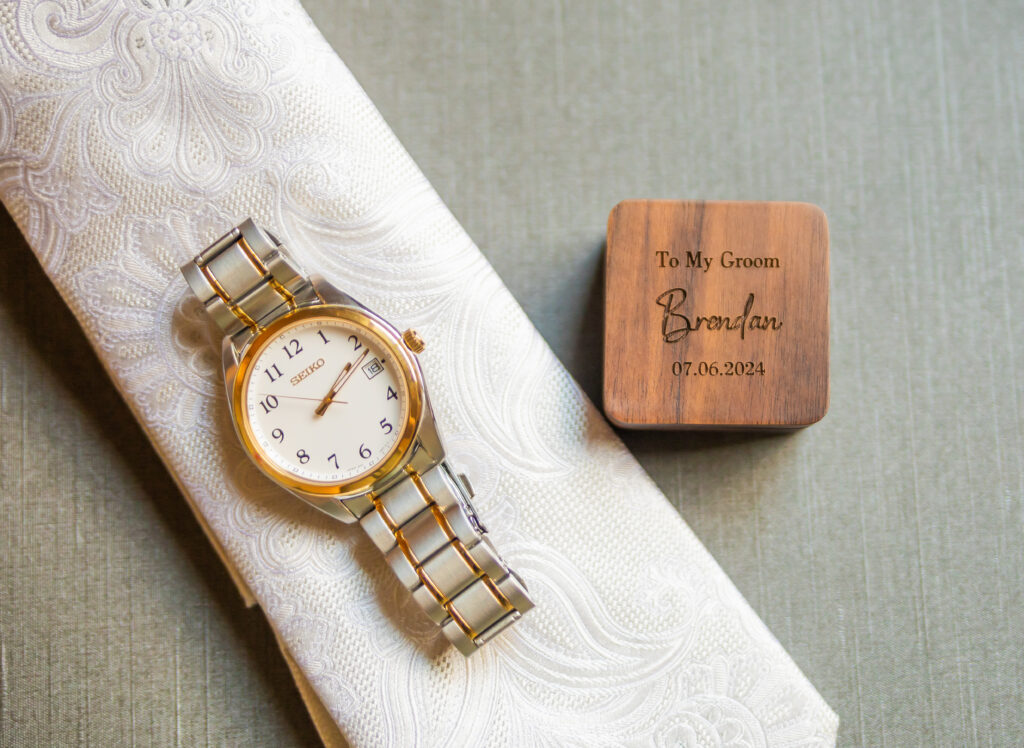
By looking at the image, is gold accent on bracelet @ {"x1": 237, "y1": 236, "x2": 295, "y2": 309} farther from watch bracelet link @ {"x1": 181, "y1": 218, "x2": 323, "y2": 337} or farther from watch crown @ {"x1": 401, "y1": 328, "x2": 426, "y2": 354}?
watch crown @ {"x1": 401, "y1": 328, "x2": 426, "y2": 354}

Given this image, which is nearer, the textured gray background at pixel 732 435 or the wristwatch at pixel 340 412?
the wristwatch at pixel 340 412

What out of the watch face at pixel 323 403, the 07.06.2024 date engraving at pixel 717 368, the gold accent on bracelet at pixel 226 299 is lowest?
the 07.06.2024 date engraving at pixel 717 368

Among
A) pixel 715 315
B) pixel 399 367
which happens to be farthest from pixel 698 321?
pixel 399 367

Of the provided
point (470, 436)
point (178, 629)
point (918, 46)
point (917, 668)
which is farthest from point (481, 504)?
point (918, 46)

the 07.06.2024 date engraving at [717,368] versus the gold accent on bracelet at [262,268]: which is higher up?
the gold accent on bracelet at [262,268]

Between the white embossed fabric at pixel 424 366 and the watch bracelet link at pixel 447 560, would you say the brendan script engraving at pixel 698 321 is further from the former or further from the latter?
the watch bracelet link at pixel 447 560

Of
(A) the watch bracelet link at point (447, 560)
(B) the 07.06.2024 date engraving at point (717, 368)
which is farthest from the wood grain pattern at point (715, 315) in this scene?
(A) the watch bracelet link at point (447, 560)

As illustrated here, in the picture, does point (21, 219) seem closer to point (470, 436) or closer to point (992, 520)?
point (470, 436)
